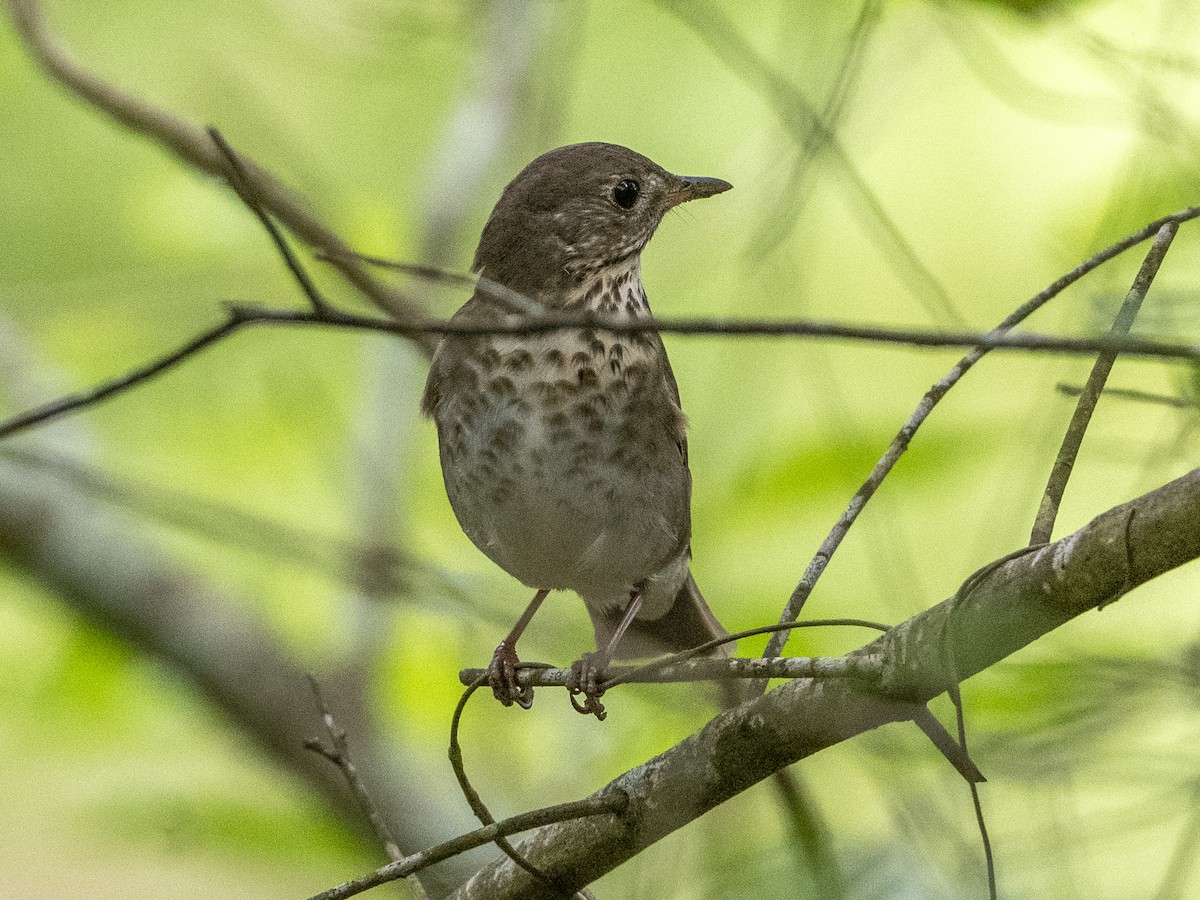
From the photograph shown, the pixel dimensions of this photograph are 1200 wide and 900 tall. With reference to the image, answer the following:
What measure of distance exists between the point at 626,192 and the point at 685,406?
1598mm

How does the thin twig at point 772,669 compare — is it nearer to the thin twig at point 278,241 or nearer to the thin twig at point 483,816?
the thin twig at point 483,816

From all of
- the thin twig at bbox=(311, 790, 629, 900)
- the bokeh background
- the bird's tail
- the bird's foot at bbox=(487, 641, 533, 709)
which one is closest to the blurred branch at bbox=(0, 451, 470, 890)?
the bokeh background

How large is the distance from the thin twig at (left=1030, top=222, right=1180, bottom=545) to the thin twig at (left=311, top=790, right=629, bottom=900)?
28.6 inches

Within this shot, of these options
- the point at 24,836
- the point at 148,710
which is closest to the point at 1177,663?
the point at 148,710

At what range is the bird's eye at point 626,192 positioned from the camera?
391 centimetres

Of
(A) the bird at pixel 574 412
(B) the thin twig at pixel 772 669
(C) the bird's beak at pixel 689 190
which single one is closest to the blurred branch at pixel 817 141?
(A) the bird at pixel 574 412

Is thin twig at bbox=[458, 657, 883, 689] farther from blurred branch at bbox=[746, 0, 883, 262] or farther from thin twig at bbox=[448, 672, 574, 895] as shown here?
blurred branch at bbox=[746, 0, 883, 262]

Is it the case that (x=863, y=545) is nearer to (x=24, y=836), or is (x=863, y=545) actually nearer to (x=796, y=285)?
(x=796, y=285)

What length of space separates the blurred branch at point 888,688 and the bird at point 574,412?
0.83 metres

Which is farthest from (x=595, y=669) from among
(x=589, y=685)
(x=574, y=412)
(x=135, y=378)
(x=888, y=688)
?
(x=135, y=378)

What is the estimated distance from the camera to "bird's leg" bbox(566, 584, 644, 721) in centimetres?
306

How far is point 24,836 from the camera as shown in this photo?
617 cm

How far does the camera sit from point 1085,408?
2123 millimetres

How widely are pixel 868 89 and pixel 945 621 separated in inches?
131
